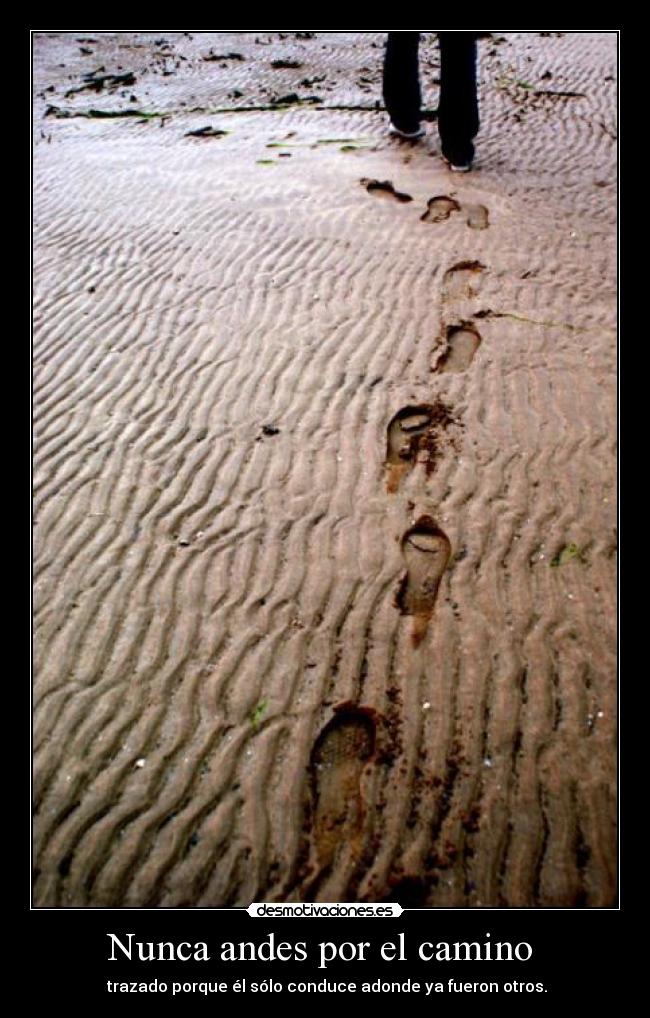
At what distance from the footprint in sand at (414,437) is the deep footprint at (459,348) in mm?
487

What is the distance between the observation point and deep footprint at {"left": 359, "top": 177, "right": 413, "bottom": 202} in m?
7.09

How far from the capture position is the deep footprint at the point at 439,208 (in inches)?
263

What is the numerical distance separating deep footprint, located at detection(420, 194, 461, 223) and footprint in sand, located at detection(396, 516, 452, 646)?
4444 millimetres

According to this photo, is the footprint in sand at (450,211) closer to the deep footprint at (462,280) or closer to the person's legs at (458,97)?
the deep footprint at (462,280)

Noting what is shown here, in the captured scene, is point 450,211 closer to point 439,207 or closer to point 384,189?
point 439,207

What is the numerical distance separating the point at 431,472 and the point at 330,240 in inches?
139

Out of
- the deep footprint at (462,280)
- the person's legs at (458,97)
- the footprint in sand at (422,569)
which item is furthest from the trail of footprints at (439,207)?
the footprint in sand at (422,569)

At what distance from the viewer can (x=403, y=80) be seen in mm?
8172

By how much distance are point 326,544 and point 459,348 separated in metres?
2.35

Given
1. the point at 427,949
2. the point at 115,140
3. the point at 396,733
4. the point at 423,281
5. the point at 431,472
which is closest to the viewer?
the point at 427,949

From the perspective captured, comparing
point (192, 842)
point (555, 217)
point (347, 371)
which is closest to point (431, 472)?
point (347, 371)

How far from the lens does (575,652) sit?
3139 mm

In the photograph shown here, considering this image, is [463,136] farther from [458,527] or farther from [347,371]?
[458,527]

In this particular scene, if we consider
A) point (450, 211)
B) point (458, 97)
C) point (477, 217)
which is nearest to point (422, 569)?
point (477, 217)
